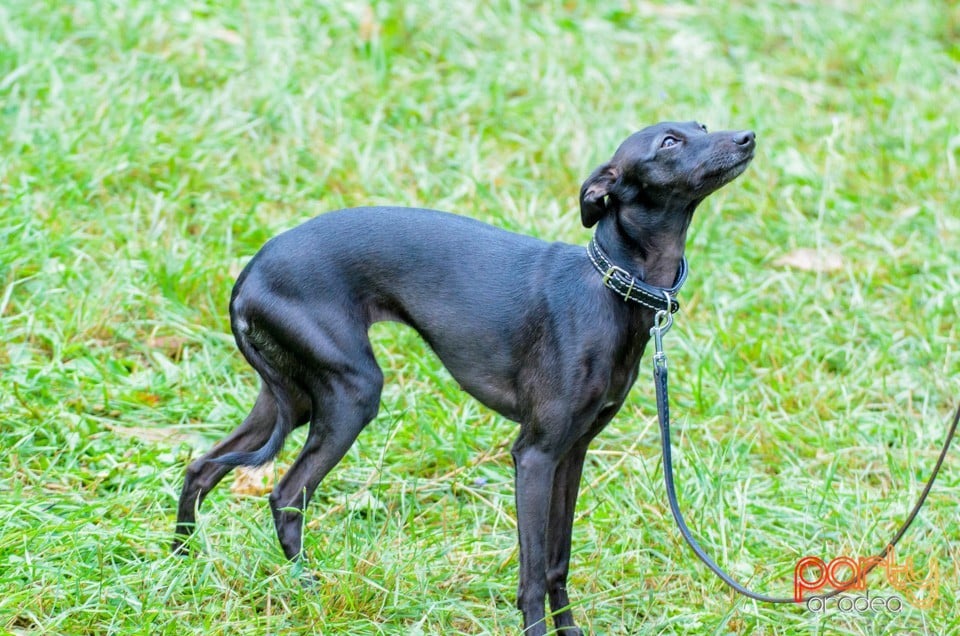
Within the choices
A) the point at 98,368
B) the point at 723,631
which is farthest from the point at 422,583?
the point at 98,368

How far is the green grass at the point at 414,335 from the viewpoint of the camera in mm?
3656

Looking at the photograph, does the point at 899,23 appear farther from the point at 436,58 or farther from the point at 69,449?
the point at 69,449

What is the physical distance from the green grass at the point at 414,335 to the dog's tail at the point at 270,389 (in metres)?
0.23

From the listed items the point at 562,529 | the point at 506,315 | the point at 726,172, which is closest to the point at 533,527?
the point at 562,529

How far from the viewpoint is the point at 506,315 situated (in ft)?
11.8

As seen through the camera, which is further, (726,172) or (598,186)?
(598,186)

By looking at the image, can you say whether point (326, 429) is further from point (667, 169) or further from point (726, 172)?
point (726, 172)

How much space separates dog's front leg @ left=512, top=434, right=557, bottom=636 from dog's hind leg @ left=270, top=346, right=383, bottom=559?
1.72 feet

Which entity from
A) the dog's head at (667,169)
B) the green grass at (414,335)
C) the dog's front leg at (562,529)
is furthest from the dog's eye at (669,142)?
the green grass at (414,335)

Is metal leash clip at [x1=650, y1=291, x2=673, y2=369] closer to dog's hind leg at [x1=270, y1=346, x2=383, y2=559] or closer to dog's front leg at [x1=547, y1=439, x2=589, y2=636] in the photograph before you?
dog's front leg at [x1=547, y1=439, x2=589, y2=636]

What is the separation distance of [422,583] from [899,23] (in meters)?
6.68

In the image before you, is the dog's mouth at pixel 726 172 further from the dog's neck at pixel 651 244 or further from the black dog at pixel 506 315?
the dog's neck at pixel 651 244

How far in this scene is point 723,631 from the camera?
3572 mm

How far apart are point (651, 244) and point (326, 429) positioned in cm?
111
